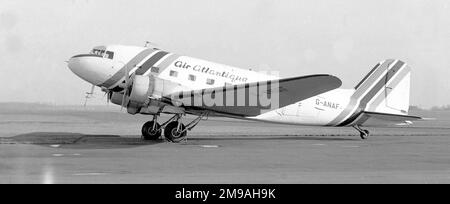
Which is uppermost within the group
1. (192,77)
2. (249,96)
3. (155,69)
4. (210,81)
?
(155,69)

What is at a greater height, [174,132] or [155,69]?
[155,69]

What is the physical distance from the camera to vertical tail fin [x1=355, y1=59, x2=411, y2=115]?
86.3ft

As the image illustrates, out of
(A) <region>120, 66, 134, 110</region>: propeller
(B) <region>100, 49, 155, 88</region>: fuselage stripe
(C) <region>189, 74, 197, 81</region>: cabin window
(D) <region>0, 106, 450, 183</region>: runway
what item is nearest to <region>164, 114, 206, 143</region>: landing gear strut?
(D) <region>0, 106, 450, 183</region>: runway

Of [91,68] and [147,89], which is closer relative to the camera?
[147,89]

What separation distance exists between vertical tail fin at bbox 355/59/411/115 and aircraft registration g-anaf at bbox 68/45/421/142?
3.40 ft

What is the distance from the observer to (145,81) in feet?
68.0

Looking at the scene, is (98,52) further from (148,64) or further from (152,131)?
(152,131)

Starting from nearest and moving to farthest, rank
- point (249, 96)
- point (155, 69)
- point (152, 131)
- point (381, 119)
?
1. point (249, 96)
2. point (155, 69)
3. point (152, 131)
4. point (381, 119)

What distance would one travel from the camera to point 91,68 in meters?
22.1

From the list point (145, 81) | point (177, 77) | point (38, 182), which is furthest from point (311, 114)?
point (38, 182)

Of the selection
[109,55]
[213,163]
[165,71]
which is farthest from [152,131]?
[213,163]

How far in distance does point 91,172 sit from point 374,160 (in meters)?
8.52

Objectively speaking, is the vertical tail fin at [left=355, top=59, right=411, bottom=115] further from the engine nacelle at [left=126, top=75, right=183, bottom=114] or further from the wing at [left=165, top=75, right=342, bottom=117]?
the engine nacelle at [left=126, top=75, right=183, bottom=114]

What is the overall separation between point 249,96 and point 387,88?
8.24 meters
